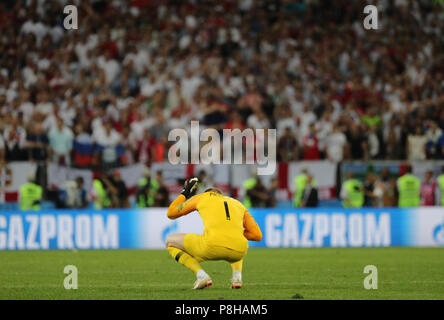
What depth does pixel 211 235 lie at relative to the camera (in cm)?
1239

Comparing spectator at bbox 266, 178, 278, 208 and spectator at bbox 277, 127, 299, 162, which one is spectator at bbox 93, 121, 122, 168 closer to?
spectator at bbox 266, 178, 278, 208

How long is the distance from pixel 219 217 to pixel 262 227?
9883mm

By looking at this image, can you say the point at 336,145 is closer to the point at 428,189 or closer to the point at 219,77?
the point at 428,189

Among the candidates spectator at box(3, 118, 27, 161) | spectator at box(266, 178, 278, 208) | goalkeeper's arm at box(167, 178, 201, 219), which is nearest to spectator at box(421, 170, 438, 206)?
spectator at box(266, 178, 278, 208)

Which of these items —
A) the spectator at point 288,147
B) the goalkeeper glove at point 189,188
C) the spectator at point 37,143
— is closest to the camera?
the goalkeeper glove at point 189,188

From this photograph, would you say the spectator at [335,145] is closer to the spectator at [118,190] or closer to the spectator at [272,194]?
the spectator at [272,194]

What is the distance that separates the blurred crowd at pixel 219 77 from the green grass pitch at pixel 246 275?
3.15 meters

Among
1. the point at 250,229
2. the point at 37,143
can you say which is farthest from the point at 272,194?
the point at 250,229

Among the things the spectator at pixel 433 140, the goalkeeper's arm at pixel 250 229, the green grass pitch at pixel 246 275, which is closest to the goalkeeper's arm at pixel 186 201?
the goalkeeper's arm at pixel 250 229

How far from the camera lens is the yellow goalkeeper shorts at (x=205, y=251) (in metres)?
Answer: 12.4

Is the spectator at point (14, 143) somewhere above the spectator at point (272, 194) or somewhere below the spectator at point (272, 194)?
above

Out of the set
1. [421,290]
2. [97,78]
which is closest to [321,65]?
[97,78]

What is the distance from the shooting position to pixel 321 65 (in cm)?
2678
